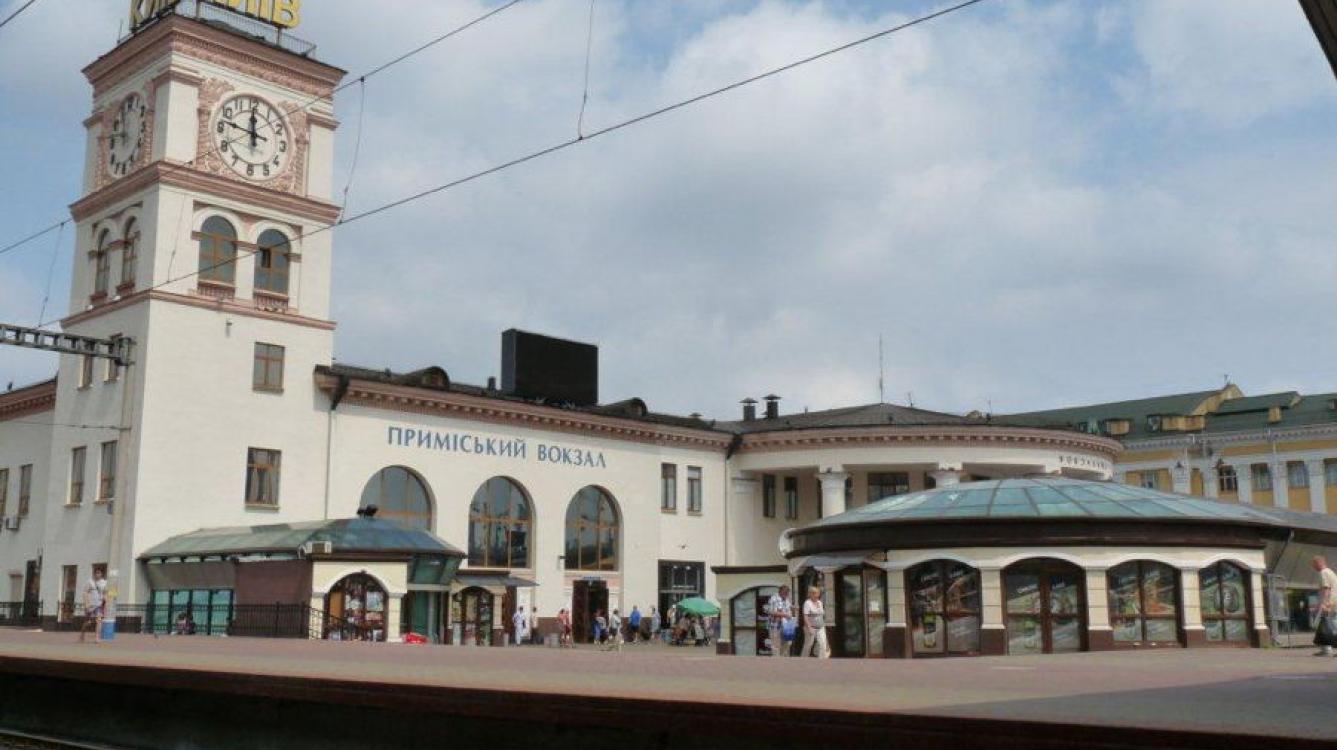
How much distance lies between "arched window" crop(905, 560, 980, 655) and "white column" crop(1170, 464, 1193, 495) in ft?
→ 202

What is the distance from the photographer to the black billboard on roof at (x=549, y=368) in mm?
52375

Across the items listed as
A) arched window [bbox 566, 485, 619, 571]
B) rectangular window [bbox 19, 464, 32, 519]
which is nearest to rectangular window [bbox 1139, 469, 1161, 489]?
arched window [bbox 566, 485, 619, 571]

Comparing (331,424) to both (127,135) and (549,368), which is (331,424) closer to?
(549,368)

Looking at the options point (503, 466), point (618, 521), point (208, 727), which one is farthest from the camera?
point (618, 521)

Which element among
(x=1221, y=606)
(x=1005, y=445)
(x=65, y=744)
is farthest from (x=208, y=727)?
(x=1005, y=445)

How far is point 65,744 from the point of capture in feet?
48.6

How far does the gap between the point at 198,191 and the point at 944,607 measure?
90.6ft

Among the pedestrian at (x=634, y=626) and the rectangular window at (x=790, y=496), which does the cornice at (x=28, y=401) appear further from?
the rectangular window at (x=790, y=496)

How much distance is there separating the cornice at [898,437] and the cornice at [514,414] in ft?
7.28

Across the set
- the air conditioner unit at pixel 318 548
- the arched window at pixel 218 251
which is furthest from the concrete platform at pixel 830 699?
the arched window at pixel 218 251

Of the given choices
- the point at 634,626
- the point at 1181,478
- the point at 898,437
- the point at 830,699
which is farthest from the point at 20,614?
the point at 1181,478

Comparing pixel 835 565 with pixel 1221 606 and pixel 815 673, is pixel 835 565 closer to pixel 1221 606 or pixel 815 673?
pixel 1221 606

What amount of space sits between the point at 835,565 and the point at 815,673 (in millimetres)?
16282

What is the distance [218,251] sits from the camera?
1726 inches
